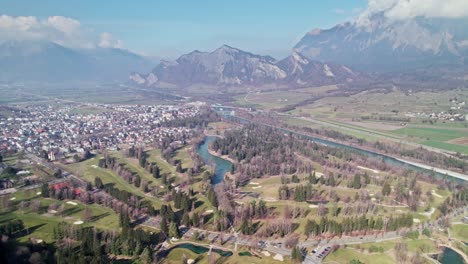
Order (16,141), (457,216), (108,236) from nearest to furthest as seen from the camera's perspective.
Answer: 1. (108,236)
2. (457,216)
3. (16,141)

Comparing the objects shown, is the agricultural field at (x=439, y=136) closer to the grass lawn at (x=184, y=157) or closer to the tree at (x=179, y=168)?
the grass lawn at (x=184, y=157)

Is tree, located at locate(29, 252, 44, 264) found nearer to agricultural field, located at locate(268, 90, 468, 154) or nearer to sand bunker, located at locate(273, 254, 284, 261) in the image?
sand bunker, located at locate(273, 254, 284, 261)

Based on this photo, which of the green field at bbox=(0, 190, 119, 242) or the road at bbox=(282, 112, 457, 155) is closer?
the green field at bbox=(0, 190, 119, 242)

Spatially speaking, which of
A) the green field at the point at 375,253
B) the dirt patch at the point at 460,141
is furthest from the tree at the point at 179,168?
the dirt patch at the point at 460,141

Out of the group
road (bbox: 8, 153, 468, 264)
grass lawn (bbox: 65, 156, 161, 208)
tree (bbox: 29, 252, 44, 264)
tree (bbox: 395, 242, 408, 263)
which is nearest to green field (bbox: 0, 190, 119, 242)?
road (bbox: 8, 153, 468, 264)

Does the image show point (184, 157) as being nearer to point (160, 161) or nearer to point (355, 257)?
point (160, 161)

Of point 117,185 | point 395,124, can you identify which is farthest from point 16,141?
point 395,124

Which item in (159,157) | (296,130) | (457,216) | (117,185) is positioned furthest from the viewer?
(296,130)

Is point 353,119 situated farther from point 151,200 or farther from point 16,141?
point 16,141
